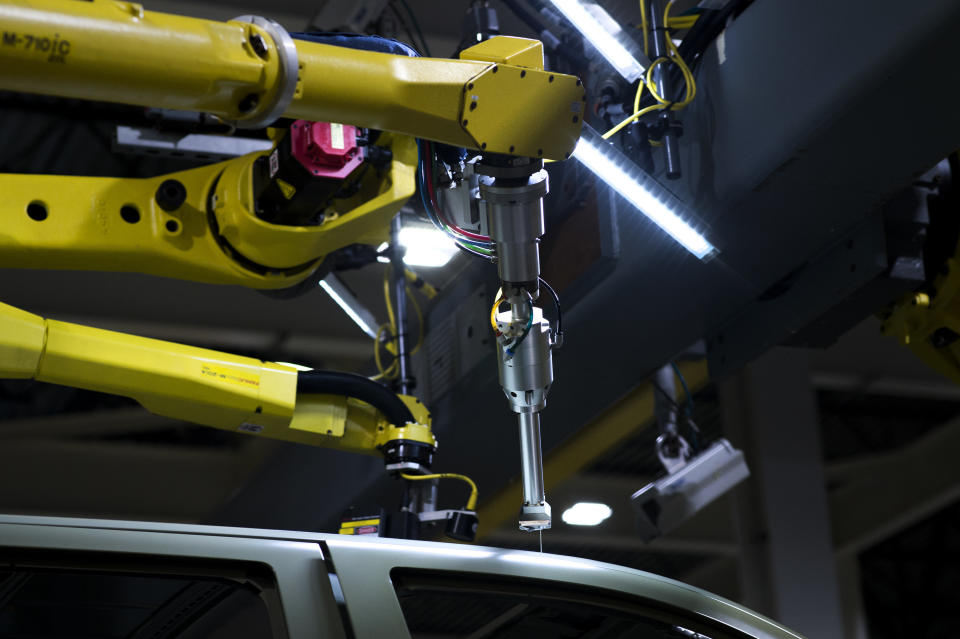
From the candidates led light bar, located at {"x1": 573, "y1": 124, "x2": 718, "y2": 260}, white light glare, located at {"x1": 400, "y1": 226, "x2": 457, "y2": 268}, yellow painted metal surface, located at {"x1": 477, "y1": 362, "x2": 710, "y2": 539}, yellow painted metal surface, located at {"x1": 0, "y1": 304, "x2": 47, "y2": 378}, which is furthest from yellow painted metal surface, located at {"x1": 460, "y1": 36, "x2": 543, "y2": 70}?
yellow painted metal surface, located at {"x1": 477, "y1": 362, "x2": 710, "y2": 539}

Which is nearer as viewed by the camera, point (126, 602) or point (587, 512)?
point (126, 602)

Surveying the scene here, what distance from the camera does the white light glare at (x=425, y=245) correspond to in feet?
14.2

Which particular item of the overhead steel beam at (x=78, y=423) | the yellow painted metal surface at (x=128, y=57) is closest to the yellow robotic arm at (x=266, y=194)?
the yellow painted metal surface at (x=128, y=57)

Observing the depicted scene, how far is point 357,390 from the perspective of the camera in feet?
11.7

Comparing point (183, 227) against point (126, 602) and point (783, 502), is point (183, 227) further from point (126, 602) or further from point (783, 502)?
point (783, 502)

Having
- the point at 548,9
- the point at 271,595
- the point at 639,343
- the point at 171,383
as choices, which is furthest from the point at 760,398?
the point at 271,595

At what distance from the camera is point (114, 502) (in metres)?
10.3

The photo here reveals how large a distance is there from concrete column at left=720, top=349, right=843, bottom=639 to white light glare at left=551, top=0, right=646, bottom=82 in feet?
13.0

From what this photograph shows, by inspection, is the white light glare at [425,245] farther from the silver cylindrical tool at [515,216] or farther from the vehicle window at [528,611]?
the vehicle window at [528,611]

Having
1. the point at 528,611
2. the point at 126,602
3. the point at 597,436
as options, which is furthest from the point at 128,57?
the point at 597,436

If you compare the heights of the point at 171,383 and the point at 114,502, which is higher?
the point at 114,502

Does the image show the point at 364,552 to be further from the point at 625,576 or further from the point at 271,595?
the point at 625,576

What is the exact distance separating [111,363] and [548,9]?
172 centimetres

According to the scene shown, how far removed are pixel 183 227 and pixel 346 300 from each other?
112 cm
